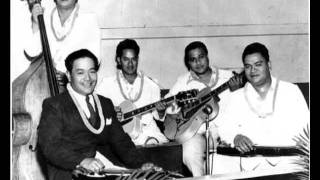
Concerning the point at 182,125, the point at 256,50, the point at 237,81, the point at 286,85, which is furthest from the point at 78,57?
the point at 286,85

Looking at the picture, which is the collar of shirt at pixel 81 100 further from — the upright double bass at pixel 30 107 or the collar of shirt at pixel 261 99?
the collar of shirt at pixel 261 99

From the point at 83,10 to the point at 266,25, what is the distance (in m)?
1.37

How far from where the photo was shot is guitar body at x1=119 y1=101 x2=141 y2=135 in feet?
15.0

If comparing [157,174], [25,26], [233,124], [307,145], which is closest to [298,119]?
[307,145]

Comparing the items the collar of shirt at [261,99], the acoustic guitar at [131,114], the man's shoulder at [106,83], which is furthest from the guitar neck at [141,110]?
the collar of shirt at [261,99]

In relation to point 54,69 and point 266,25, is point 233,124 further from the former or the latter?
point 54,69

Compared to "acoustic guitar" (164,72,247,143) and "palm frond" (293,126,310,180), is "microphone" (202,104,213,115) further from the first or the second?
"palm frond" (293,126,310,180)

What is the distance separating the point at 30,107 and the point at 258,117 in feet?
5.63

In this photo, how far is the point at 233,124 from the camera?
4.98 meters

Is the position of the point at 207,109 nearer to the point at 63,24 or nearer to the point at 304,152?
the point at 304,152

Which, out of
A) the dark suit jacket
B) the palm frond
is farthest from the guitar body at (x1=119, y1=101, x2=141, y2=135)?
the palm frond

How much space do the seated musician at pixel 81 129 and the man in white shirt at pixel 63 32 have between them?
5cm

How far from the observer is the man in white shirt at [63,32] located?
430cm

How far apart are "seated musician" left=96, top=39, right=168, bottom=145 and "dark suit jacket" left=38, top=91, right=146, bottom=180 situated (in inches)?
4.1
